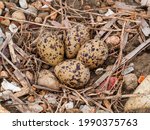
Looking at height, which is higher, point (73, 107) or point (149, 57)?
point (149, 57)

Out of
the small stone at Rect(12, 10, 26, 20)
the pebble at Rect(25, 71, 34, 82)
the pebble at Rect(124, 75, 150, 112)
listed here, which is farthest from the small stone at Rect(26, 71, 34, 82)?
the pebble at Rect(124, 75, 150, 112)

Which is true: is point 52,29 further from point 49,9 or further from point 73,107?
point 73,107

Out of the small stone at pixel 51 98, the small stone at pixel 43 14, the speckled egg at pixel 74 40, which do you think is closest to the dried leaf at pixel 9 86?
the small stone at pixel 51 98

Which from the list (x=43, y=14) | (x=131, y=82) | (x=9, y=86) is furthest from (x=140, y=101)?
(x=43, y=14)

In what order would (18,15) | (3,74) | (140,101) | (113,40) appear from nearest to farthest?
(140,101)
(3,74)
(113,40)
(18,15)

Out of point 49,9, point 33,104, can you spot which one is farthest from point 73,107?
point 49,9

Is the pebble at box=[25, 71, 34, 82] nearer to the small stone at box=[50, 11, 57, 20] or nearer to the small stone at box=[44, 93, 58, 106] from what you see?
the small stone at box=[44, 93, 58, 106]

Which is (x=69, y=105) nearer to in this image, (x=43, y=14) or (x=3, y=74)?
(x=3, y=74)

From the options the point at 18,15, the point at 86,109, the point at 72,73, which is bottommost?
the point at 86,109
